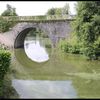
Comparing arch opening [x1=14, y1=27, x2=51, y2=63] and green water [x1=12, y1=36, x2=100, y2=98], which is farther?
arch opening [x1=14, y1=27, x2=51, y2=63]

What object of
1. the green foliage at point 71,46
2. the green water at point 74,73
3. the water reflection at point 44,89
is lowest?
the water reflection at point 44,89

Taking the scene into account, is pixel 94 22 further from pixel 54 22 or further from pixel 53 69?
pixel 54 22

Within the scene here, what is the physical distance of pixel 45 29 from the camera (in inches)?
1608

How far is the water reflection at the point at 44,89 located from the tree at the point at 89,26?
9277 mm

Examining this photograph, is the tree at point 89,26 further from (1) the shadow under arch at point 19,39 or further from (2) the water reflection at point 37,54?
(1) the shadow under arch at point 19,39

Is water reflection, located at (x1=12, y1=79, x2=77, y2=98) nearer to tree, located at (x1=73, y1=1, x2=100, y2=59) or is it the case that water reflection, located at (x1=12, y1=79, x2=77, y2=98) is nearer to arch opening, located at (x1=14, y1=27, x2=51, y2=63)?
tree, located at (x1=73, y1=1, x2=100, y2=59)

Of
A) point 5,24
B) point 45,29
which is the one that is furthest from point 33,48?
point 45,29

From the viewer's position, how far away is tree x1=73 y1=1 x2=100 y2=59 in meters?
28.5

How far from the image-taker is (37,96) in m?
16.6

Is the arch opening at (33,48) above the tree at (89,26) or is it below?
below

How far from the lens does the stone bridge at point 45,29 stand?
127ft

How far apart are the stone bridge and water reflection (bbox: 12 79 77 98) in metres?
18.7

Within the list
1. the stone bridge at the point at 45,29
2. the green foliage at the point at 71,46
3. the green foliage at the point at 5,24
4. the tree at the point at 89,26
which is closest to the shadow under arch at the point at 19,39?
the stone bridge at the point at 45,29

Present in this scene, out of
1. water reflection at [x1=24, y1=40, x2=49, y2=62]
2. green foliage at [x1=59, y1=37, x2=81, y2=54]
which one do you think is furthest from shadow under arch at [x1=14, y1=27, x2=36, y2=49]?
green foliage at [x1=59, y1=37, x2=81, y2=54]
